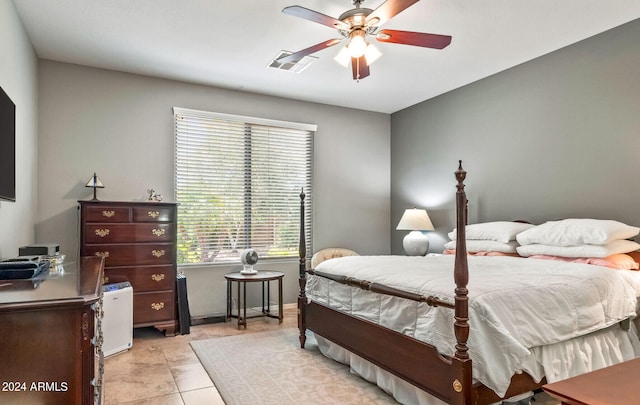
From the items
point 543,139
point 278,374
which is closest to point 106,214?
point 278,374

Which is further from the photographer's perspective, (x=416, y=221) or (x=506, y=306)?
(x=416, y=221)

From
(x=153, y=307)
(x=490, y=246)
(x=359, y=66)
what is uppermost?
(x=359, y=66)

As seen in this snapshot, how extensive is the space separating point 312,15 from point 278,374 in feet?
8.03

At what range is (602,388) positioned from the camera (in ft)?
3.37

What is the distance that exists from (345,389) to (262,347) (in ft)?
3.61

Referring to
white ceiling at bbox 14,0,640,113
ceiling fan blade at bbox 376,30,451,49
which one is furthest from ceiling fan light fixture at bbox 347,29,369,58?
white ceiling at bbox 14,0,640,113

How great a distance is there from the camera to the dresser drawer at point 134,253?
365cm

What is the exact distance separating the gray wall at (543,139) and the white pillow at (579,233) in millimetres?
301

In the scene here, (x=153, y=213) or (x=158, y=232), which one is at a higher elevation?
(x=153, y=213)

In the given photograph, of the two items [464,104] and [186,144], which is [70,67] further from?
[464,104]

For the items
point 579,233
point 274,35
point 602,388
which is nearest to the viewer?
point 602,388

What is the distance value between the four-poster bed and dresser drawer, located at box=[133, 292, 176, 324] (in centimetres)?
169

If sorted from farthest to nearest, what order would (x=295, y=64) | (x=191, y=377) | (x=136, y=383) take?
1. (x=295, y=64)
2. (x=191, y=377)
3. (x=136, y=383)

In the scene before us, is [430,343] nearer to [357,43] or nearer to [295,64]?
[357,43]
